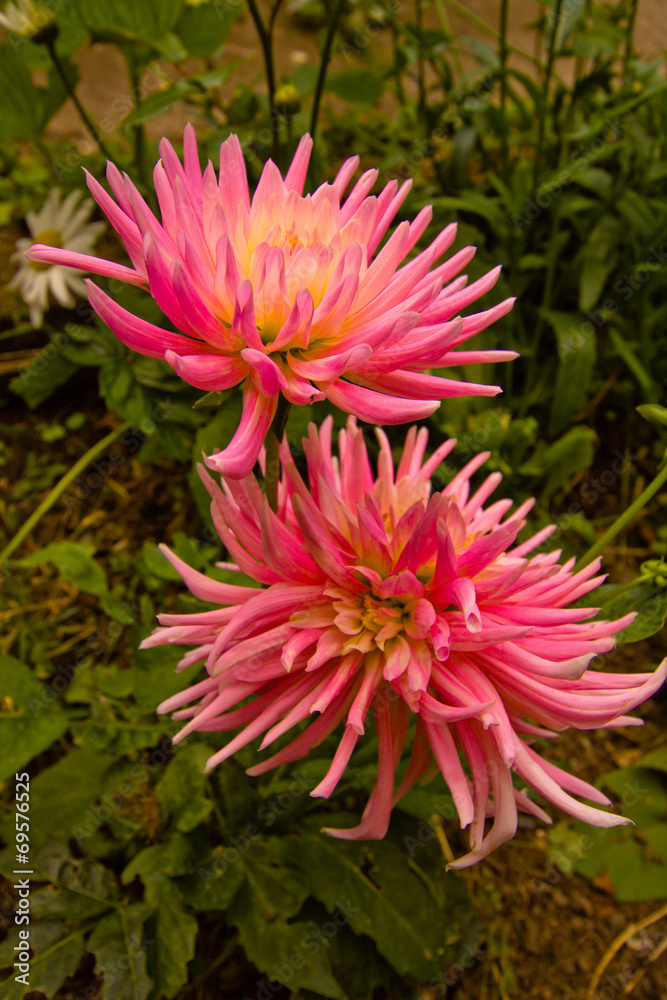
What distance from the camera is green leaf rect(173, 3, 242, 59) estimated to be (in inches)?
58.1

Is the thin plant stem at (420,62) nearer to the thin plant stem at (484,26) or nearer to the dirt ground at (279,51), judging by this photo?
the thin plant stem at (484,26)

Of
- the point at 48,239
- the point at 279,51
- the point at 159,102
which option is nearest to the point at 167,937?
the point at 159,102


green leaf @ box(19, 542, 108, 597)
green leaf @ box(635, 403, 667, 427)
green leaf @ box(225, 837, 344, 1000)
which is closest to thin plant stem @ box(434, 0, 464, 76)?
green leaf @ box(635, 403, 667, 427)

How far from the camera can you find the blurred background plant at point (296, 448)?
956mm

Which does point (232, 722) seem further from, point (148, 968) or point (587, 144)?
point (587, 144)

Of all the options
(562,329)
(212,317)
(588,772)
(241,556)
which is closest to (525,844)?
(588,772)

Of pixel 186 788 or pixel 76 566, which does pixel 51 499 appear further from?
pixel 186 788

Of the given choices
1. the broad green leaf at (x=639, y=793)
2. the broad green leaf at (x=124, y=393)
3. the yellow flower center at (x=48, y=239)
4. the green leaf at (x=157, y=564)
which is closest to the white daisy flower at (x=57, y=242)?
the yellow flower center at (x=48, y=239)

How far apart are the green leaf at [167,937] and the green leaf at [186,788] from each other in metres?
0.08

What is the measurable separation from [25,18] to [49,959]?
1.50 m

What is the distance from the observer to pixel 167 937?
0.92 metres

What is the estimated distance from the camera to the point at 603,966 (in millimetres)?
1181

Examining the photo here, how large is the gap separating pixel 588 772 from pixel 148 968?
875mm

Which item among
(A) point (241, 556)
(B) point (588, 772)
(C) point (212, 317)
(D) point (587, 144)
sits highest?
(D) point (587, 144)
